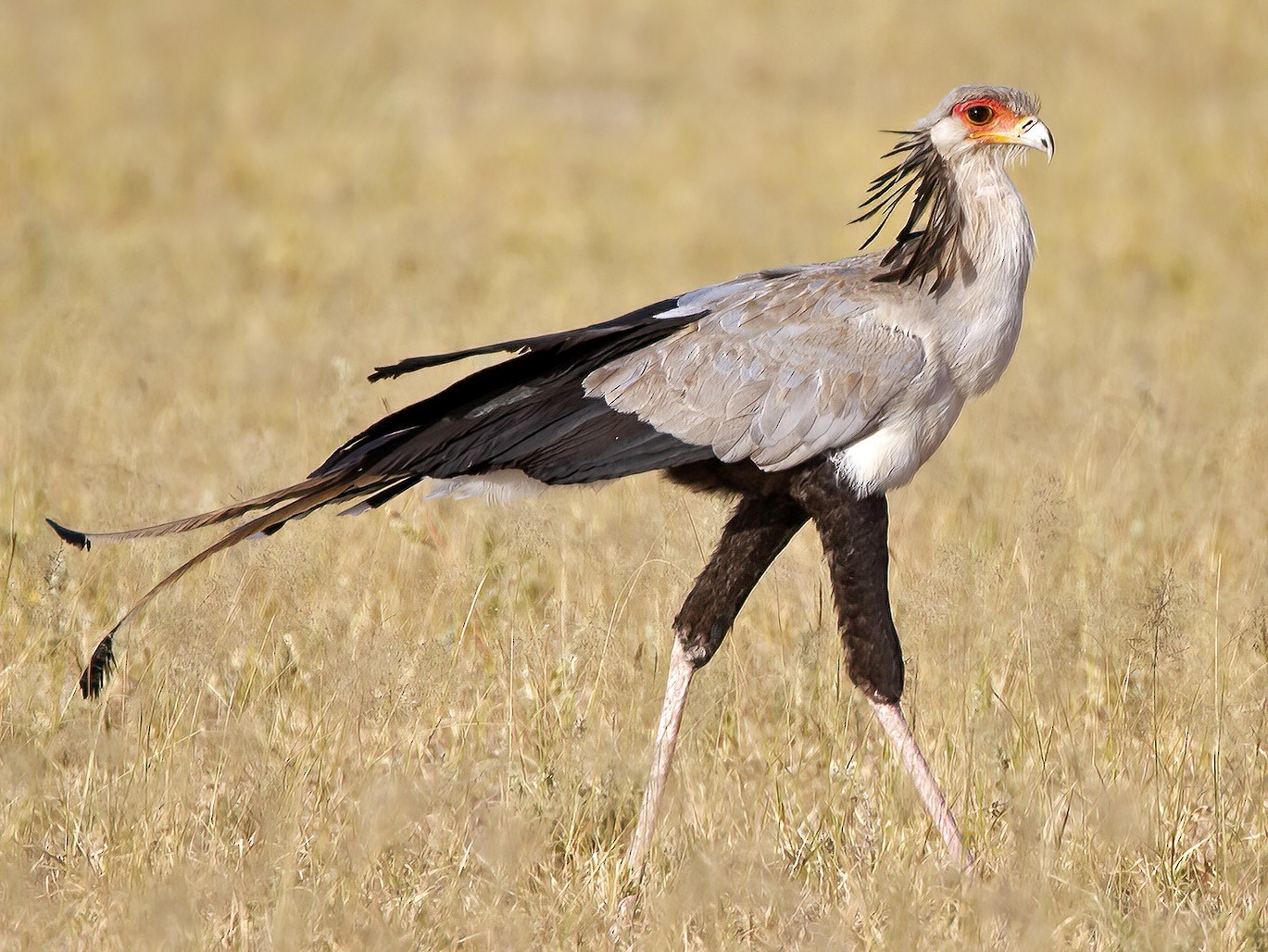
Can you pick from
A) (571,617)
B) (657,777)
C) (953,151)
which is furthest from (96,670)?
(953,151)

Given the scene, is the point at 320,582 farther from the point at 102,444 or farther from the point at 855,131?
the point at 855,131

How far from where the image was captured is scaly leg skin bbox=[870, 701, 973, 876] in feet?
11.6

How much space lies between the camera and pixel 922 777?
3.67m

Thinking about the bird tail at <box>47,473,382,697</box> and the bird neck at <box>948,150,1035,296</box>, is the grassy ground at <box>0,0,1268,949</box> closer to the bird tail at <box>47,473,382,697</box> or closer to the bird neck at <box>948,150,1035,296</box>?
the bird tail at <box>47,473,382,697</box>

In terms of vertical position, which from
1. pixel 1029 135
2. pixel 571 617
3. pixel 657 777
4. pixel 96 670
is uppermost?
pixel 1029 135

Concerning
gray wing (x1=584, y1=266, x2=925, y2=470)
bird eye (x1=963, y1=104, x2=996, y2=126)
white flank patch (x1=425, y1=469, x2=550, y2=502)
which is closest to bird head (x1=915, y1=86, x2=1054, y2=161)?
→ bird eye (x1=963, y1=104, x2=996, y2=126)

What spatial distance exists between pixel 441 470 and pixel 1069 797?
59.7 inches

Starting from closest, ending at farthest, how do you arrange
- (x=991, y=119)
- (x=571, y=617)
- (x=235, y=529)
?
(x=235, y=529) → (x=991, y=119) → (x=571, y=617)

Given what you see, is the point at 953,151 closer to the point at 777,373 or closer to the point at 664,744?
the point at 777,373

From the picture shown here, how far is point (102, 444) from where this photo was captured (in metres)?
6.05

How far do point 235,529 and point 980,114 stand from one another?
6.36 feet

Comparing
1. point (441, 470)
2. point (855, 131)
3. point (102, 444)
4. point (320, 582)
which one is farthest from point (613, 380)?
point (855, 131)

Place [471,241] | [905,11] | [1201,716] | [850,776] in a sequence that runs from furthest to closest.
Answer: [905,11] < [471,241] < [1201,716] < [850,776]

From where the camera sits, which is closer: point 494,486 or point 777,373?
point 777,373
